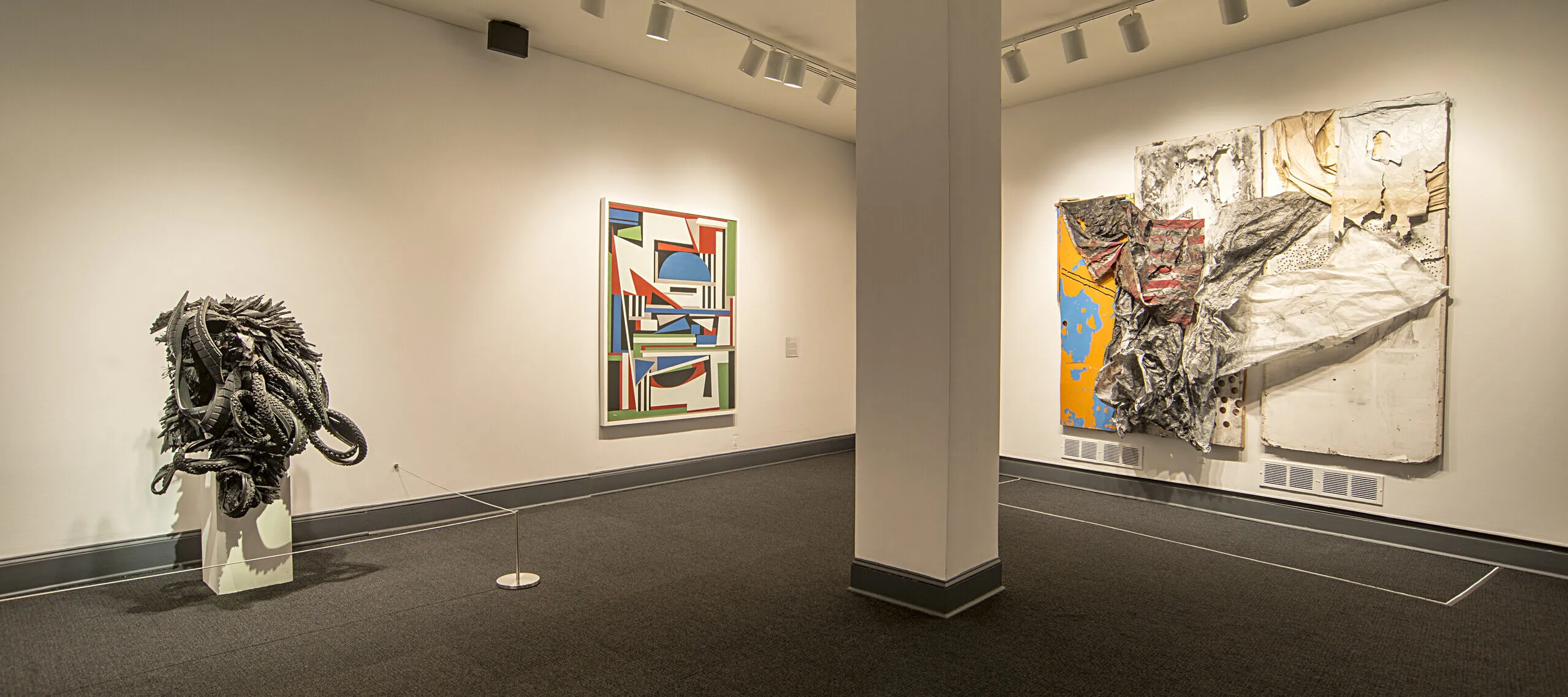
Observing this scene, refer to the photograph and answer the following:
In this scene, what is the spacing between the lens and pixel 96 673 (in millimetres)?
2463

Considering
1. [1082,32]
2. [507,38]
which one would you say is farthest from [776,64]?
[1082,32]

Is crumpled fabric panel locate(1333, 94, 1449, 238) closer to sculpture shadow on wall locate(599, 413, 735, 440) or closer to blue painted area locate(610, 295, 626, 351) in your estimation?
sculpture shadow on wall locate(599, 413, 735, 440)

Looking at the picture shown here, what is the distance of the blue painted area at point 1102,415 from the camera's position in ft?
18.3

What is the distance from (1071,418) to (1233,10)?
2981 millimetres

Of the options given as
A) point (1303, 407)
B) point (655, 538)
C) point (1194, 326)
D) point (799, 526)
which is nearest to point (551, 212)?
point (655, 538)

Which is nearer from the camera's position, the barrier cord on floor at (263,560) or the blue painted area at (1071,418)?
the barrier cord on floor at (263,560)

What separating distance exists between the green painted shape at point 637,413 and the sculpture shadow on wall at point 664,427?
50mm

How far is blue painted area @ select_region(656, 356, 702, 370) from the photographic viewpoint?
573 cm

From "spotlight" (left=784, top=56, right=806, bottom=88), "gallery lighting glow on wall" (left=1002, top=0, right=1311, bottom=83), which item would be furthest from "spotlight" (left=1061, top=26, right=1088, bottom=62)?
"spotlight" (left=784, top=56, right=806, bottom=88)

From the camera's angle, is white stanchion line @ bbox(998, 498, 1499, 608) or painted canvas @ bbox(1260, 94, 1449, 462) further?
painted canvas @ bbox(1260, 94, 1449, 462)

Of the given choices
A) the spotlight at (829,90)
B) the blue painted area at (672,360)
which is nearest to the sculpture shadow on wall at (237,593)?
the blue painted area at (672,360)

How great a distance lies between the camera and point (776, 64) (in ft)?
16.4

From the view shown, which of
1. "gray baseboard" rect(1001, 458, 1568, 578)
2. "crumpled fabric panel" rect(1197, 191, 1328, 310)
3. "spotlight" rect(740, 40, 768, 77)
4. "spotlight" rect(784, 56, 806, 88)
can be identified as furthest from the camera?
"spotlight" rect(784, 56, 806, 88)

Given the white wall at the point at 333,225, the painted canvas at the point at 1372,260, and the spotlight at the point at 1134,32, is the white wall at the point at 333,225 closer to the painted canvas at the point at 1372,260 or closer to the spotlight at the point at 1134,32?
the spotlight at the point at 1134,32
